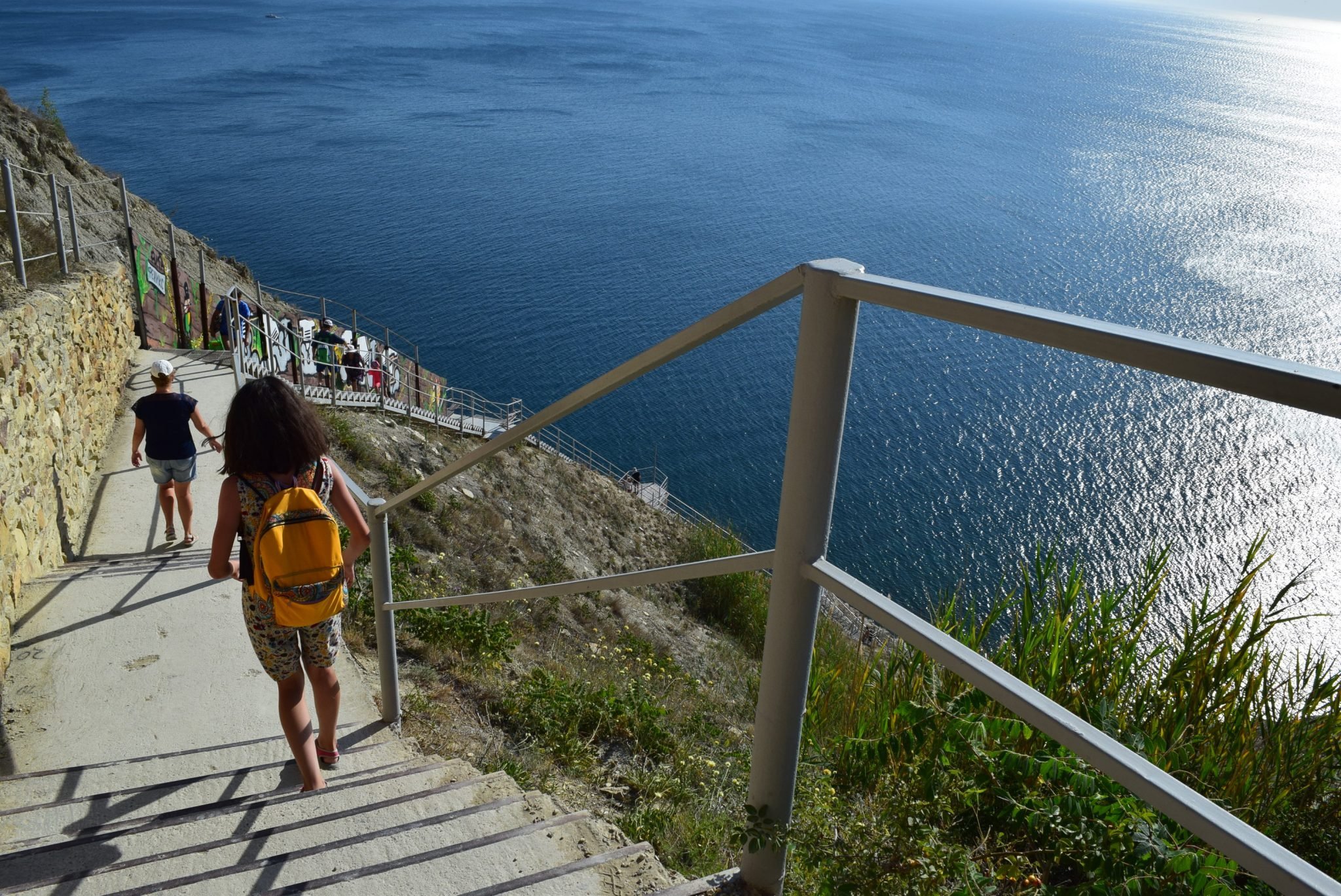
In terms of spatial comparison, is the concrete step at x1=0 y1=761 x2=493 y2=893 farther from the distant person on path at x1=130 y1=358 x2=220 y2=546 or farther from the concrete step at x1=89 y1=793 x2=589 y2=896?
the distant person on path at x1=130 y1=358 x2=220 y2=546

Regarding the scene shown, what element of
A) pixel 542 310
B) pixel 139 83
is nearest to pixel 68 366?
pixel 542 310

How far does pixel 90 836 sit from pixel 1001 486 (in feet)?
89.8

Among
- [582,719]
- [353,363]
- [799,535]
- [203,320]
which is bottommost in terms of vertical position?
[353,363]

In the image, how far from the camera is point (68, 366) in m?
7.23

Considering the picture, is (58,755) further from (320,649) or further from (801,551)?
(801,551)

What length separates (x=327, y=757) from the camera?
3484 millimetres

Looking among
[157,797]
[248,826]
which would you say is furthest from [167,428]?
[248,826]

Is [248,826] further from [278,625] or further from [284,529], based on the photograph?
[284,529]

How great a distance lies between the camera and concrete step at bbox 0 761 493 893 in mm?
2604

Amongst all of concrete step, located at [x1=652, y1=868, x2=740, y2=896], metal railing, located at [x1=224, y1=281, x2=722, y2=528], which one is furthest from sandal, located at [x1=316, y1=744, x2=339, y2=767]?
metal railing, located at [x1=224, y1=281, x2=722, y2=528]

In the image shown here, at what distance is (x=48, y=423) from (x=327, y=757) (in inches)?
168

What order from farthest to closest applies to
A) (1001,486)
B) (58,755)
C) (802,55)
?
(802,55)
(1001,486)
(58,755)

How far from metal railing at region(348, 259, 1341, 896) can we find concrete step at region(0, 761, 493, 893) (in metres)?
1.24

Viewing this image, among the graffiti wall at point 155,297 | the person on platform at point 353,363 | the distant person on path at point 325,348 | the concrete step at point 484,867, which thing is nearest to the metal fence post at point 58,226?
the graffiti wall at point 155,297
